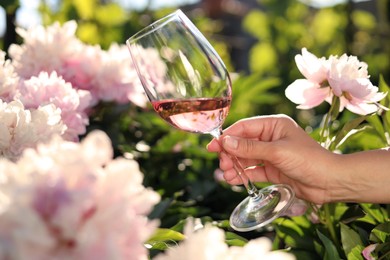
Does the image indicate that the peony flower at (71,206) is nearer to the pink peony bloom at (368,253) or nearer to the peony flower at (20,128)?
the peony flower at (20,128)

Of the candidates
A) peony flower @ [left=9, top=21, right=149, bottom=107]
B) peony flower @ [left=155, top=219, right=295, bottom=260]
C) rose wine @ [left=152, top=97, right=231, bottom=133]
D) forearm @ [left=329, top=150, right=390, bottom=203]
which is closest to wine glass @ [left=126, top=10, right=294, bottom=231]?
rose wine @ [left=152, top=97, right=231, bottom=133]

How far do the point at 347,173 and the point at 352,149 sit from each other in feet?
2.22

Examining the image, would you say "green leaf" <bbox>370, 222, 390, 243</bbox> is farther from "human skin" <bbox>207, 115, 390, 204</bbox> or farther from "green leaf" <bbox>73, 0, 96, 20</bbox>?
A: "green leaf" <bbox>73, 0, 96, 20</bbox>

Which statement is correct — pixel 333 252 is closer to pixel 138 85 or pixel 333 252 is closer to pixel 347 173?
pixel 347 173

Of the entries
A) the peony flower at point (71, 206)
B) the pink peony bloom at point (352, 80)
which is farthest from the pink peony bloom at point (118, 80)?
the peony flower at point (71, 206)

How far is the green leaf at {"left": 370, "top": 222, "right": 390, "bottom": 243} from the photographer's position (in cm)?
124

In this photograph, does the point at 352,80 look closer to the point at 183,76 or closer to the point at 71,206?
the point at 183,76

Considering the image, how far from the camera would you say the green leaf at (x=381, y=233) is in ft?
4.06

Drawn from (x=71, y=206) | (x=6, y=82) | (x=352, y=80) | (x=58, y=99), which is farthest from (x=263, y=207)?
(x=71, y=206)

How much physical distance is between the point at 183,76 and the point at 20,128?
37cm

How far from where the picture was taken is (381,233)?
1.24 m

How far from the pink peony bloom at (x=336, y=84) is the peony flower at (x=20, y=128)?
54cm

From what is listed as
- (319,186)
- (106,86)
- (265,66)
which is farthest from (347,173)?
(265,66)

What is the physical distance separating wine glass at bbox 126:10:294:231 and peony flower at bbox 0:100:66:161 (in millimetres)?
253
